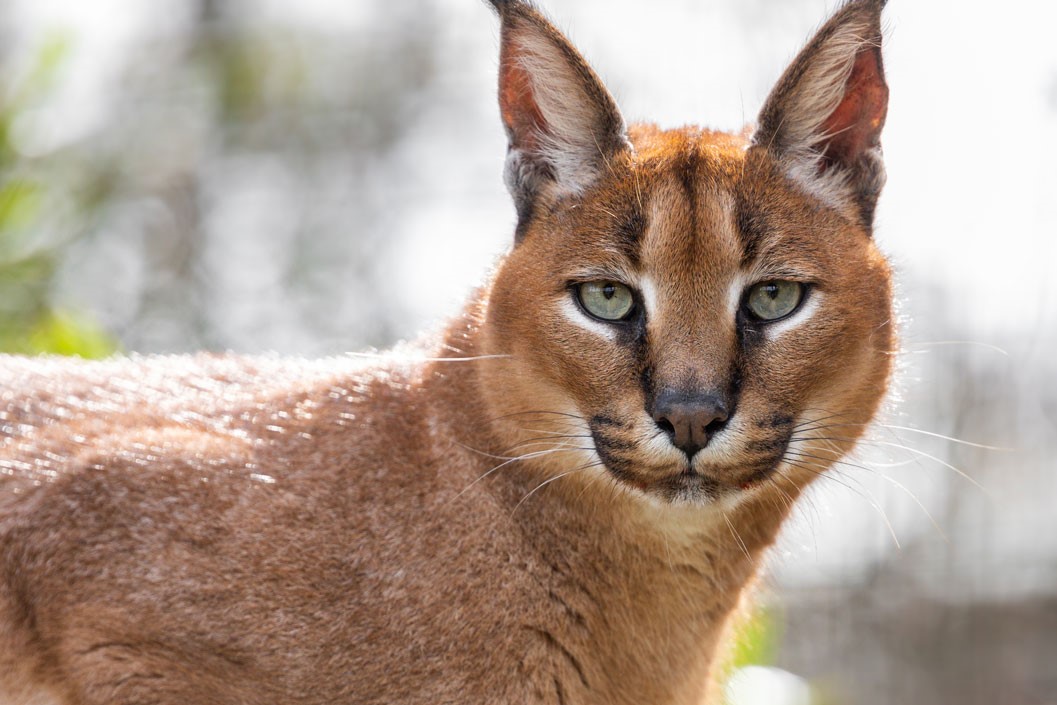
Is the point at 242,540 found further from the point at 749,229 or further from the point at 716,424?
the point at 749,229

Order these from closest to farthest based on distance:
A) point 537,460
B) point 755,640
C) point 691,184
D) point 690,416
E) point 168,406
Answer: point 690,416, point 691,184, point 537,460, point 168,406, point 755,640

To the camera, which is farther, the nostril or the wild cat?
the wild cat

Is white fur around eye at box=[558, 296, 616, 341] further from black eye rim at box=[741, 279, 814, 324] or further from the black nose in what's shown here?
black eye rim at box=[741, 279, 814, 324]

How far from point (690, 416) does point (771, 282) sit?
658mm

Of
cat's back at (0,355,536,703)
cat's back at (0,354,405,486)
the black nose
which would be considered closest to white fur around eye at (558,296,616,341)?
the black nose

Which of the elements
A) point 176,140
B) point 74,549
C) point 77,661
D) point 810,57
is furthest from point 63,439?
point 176,140

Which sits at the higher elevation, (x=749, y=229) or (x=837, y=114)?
(x=837, y=114)

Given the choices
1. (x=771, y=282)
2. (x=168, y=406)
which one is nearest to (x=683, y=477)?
(x=771, y=282)

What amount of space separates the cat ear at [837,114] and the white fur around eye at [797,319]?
0.48 m

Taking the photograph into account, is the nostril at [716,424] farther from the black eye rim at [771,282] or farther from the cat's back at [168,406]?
the cat's back at [168,406]

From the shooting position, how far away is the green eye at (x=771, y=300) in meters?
4.00

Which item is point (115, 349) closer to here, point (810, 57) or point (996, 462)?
point (810, 57)

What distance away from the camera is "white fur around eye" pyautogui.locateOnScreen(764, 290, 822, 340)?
→ 13.0 feet

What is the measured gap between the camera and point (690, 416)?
365 cm
